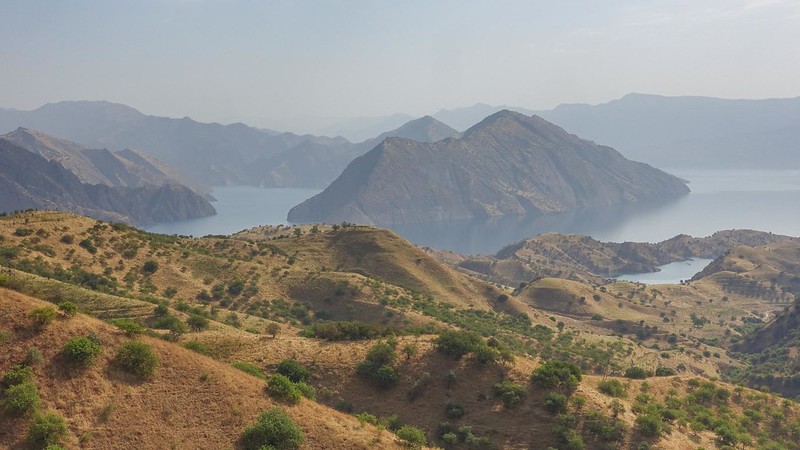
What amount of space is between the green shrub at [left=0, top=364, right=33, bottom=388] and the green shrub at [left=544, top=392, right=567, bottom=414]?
98.8ft

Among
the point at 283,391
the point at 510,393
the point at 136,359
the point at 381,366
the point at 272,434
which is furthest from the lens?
the point at 381,366

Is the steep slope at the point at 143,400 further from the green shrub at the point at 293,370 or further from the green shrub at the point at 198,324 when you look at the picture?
the green shrub at the point at 198,324

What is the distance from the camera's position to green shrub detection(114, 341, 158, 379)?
24391 mm

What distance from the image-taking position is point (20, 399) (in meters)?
20.5

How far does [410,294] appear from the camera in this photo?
9262 cm

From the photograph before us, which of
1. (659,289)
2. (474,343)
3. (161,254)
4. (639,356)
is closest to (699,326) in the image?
(659,289)

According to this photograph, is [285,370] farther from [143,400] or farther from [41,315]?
[41,315]

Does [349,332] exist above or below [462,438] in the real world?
above

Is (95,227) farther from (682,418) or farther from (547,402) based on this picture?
(682,418)

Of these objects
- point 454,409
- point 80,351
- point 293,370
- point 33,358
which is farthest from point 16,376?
point 454,409

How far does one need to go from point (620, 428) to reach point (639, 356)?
7089cm

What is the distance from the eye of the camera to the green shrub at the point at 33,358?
2249cm

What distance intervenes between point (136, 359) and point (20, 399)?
192 inches

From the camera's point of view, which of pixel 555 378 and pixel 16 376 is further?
pixel 555 378
